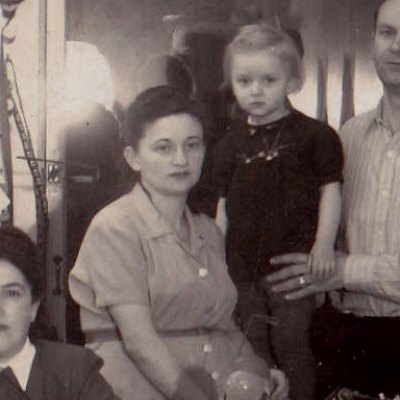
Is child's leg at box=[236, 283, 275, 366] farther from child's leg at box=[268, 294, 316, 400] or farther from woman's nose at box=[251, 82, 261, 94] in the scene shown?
woman's nose at box=[251, 82, 261, 94]

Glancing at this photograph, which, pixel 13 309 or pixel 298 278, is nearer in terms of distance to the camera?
pixel 13 309

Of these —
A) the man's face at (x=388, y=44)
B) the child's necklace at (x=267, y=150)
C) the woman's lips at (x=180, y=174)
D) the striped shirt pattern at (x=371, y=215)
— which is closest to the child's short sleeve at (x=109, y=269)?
the woman's lips at (x=180, y=174)

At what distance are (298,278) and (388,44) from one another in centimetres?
38

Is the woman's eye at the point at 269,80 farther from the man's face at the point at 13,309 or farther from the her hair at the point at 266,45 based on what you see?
the man's face at the point at 13,309

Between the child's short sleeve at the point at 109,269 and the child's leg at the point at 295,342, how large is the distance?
21 centimetres

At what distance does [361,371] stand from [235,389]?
0.70ft

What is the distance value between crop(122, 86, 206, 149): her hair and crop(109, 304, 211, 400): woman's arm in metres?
0.25

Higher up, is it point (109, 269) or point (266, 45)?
point (266, 45)

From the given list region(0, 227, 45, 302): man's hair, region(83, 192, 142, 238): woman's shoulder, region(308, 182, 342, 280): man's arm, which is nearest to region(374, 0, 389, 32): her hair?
region(308, 182, 342, 280): man's arm

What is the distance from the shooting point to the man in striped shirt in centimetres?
116

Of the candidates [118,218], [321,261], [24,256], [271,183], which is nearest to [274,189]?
[271,183]

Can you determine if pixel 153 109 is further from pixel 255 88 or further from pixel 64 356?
pixel 64 356

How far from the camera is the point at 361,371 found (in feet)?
3.90

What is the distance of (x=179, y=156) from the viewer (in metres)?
1.12
